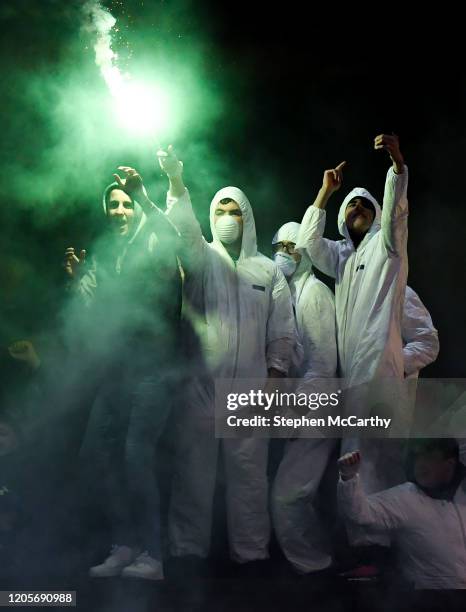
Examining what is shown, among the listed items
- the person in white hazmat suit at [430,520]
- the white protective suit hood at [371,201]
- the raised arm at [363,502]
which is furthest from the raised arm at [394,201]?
the raised arm at [363,502]

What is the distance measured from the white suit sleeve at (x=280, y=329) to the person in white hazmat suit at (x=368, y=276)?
0.28m

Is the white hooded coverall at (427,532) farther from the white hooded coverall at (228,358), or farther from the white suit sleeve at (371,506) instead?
the white hooded coverall at (228,358)

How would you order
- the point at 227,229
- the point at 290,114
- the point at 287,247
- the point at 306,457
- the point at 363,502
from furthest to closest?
1. the point at 290,114
2. the point at 287,247
3. the point at 227,229
4. the point at 306,457
5. the point at 363,502

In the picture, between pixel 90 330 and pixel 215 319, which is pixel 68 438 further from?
pixel 215 319

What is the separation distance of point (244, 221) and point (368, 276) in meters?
0.64

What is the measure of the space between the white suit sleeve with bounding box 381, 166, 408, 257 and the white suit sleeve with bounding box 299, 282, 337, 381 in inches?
16.2

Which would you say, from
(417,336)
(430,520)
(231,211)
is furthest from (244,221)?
(430,520)

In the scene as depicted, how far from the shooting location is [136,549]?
355cm

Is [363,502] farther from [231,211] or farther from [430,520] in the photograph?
[231,211]

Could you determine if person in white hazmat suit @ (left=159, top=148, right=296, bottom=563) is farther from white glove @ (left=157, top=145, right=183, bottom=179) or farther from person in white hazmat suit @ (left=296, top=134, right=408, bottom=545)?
person in white hazmat suit @ (left=296, top=134, right=408, bottom=545)

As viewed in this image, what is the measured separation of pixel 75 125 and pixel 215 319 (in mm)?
1208

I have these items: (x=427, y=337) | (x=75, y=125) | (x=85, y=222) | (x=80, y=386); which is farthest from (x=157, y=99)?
(x=427, y=337)

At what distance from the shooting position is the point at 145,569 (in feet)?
11.3

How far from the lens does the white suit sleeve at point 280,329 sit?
3855mm
